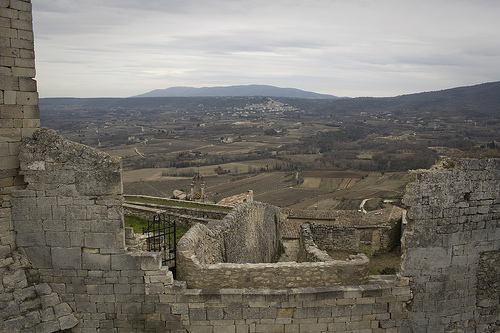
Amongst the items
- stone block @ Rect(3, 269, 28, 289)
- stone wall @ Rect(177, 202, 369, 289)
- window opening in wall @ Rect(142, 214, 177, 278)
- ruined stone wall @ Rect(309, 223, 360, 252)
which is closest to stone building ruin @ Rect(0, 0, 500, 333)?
stone block @ Rect(3, 269, 28, 289)

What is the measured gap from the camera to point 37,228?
701 centimetres

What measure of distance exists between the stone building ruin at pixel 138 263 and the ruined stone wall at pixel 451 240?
22 mm

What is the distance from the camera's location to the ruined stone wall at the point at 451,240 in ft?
24.7

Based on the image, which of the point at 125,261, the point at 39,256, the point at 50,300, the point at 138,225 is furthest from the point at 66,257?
the point at 138,225

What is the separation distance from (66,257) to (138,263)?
140cm

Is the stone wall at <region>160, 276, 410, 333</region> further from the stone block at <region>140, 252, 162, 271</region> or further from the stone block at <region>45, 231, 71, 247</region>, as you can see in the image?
the stone block at <region>45, 231, 71, 247</region>

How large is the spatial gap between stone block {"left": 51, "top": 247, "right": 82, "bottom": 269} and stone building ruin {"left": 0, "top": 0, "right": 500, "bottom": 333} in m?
0.02

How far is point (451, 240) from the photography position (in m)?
7.67

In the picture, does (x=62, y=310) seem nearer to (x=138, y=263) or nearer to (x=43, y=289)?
(x=43, y=289)

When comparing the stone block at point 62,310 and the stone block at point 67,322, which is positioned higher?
the stone block at point 62,310

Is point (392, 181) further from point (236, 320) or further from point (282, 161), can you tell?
point (236, 320)

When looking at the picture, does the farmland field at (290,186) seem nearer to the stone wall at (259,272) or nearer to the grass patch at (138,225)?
the grass patch at (138,225)

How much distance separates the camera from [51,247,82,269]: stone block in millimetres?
7062

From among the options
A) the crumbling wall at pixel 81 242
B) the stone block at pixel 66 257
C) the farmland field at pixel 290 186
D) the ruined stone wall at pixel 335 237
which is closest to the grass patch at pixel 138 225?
the ruined stone wall at pixel 335 237
